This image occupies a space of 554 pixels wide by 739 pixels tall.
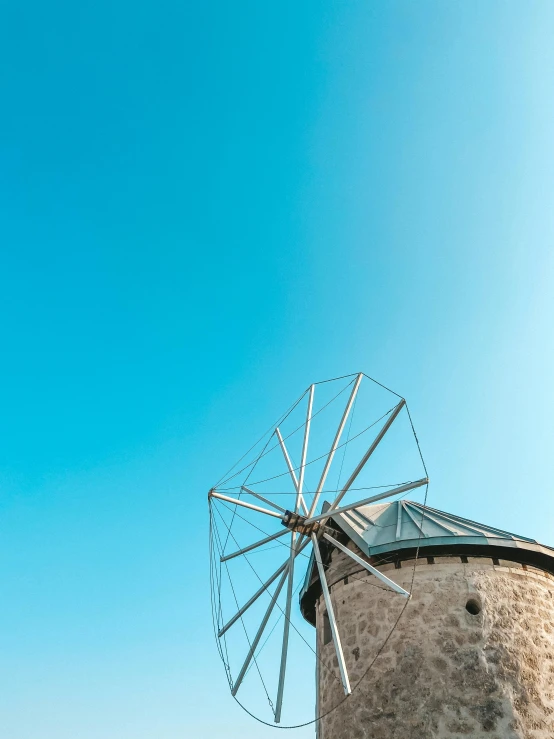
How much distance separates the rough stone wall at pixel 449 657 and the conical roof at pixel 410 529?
42 centimetres

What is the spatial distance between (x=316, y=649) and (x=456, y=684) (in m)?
3.66

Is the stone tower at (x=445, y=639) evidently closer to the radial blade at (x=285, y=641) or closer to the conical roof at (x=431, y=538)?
the conical roof at (x=431, y=538)

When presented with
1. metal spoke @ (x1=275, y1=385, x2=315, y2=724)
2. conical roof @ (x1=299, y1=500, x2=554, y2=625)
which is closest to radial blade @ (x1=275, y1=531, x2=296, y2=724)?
metal spoke @ (x1=275, y1=385, x2=315, y2=724)

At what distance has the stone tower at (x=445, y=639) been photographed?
353 inches

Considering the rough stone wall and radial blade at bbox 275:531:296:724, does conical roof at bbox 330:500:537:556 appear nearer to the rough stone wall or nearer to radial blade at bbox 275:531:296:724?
the rough stone wall

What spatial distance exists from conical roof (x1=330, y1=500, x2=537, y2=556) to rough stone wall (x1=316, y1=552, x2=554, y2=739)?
16.4 inches

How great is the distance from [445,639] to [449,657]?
29cm

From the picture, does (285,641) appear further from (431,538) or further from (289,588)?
(431,538)

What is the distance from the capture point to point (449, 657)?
369 inches

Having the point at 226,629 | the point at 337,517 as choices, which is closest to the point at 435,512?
the point at 337,517

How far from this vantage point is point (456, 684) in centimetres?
912

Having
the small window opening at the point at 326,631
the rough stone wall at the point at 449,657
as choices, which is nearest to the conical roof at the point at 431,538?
the rough stone wall at the point at 449,657

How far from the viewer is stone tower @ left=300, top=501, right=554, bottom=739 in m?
8.97

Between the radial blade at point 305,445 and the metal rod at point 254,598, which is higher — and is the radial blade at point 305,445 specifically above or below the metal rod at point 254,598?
above
